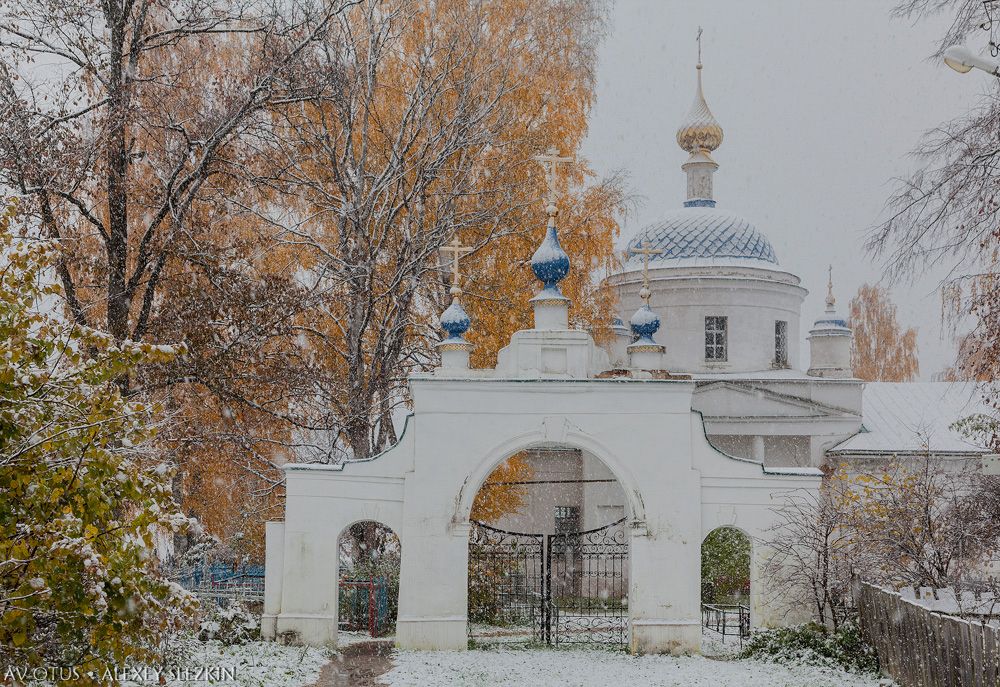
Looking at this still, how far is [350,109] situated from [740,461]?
864 centimetres

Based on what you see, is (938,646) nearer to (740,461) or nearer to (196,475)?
(740,461)

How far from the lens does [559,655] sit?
47.6 ft

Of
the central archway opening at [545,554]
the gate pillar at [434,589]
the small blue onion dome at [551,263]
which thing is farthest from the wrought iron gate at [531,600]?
the small blue onion dome at [551,263]

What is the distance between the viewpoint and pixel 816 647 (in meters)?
13.8

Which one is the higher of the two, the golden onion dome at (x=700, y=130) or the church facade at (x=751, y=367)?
the golden onion dome at (x=700, y=130)

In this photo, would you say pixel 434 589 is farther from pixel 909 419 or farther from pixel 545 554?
pixel 909 419

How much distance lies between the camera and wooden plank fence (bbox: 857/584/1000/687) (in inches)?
347

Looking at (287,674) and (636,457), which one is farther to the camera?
(636,457)

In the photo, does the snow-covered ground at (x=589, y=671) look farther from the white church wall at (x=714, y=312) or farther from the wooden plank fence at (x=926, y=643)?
the white church wall at (x=714, y=312)

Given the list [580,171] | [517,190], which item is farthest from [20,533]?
[580,171]

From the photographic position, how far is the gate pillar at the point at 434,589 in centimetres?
1449

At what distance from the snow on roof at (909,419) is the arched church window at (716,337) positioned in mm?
3914

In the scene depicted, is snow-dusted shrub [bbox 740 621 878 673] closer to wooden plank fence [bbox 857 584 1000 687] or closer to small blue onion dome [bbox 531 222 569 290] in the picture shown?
wooden plank fence [bbox 857 584 1000 687]

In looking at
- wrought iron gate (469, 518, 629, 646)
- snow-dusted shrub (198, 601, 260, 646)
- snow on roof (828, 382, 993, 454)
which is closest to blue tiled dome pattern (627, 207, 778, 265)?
snow on roof (828, 382, 993, 454)
